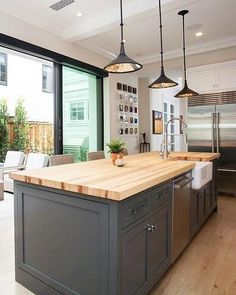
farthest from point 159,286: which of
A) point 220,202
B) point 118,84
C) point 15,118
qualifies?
point 15,118

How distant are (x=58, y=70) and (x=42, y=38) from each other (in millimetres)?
631

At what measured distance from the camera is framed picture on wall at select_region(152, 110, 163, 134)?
6.84 meters

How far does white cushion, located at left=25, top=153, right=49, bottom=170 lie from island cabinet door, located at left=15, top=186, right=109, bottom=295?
2.92 meters

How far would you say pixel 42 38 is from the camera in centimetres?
403

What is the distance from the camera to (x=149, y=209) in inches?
67.2

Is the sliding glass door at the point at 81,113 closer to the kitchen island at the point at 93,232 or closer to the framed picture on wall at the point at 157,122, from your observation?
the framed picture on wall at the point at 157,122

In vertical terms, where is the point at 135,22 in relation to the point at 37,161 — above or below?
above

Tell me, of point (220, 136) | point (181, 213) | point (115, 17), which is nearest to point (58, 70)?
point (115, 17)

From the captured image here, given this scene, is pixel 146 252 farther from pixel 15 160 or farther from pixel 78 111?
pixel 15 160

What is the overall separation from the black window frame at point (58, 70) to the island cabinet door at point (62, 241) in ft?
8.72

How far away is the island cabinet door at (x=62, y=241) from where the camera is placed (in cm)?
146

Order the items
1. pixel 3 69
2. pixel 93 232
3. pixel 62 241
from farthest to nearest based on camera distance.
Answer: pixel 3 69 → pixel 62 241 → pixel 93 232

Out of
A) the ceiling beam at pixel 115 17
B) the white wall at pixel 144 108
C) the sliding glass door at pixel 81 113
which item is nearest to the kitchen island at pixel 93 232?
the ceiling beam at pixel 115 17

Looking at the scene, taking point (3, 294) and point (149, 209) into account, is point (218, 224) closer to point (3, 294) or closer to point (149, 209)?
point (149, 209)
